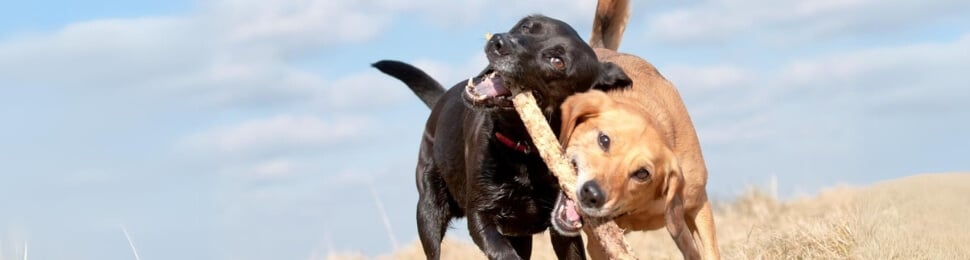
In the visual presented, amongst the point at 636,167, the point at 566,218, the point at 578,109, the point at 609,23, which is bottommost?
the point at 566,218

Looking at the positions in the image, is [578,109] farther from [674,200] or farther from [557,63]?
[674,200]

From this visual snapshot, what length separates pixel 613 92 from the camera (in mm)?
6363

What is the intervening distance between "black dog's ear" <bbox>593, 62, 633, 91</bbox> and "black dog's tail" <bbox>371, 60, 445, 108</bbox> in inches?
81.2

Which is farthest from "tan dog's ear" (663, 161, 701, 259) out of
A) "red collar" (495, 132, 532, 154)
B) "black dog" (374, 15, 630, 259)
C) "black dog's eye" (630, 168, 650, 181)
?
"red collar" (495, 132, 532, 154)

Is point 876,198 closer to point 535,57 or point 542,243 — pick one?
point 542,243

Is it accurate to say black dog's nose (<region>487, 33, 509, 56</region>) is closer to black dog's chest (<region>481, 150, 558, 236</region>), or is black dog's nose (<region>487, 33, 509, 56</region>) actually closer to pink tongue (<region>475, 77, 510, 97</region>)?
pink tongue (<region>475, 77, 510, 97</region>)

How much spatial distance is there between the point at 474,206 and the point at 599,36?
2124 mm

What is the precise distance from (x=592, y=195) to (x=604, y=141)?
12.3 inches

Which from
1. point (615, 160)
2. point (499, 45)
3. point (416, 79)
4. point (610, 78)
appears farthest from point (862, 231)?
point (416, 79)

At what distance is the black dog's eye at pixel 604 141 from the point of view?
5504 mm

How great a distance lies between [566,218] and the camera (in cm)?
575

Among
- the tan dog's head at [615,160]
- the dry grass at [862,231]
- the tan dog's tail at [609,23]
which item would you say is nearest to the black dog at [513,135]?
the tan dog's head at [615,160]

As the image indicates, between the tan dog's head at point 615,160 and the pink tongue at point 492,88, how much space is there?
1.24 feet

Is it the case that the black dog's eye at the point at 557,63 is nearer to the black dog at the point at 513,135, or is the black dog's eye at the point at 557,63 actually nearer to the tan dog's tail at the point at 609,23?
the black dog at the point at 513,135
